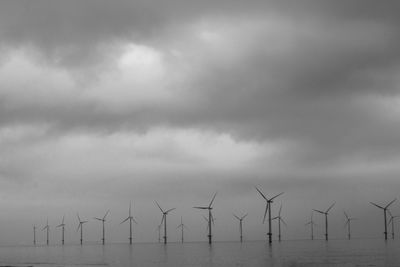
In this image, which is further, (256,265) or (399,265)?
(256,265)

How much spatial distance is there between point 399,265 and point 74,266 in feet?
306

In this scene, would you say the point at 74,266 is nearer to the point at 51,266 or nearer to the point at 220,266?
the point at 51,266

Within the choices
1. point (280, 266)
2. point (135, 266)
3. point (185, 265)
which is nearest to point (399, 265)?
point (280, 266)

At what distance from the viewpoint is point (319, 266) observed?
520 feet

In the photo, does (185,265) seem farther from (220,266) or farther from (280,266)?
(280,266)

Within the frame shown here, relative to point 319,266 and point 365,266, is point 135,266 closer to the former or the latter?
point 319,266

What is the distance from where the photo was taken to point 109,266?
613 feet

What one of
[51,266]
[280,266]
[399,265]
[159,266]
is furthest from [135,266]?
[399,265]

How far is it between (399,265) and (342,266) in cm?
1422

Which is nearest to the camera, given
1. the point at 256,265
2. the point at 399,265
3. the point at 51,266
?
the point at 399,265

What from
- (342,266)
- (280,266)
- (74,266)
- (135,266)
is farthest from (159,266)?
(342,266)

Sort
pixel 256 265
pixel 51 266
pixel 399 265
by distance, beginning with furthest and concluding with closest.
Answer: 1. pixel 51 266
2. pixel 256 265
3. pixel 399 265

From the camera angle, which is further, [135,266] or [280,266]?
[135,266]

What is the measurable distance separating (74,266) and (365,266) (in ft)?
279
